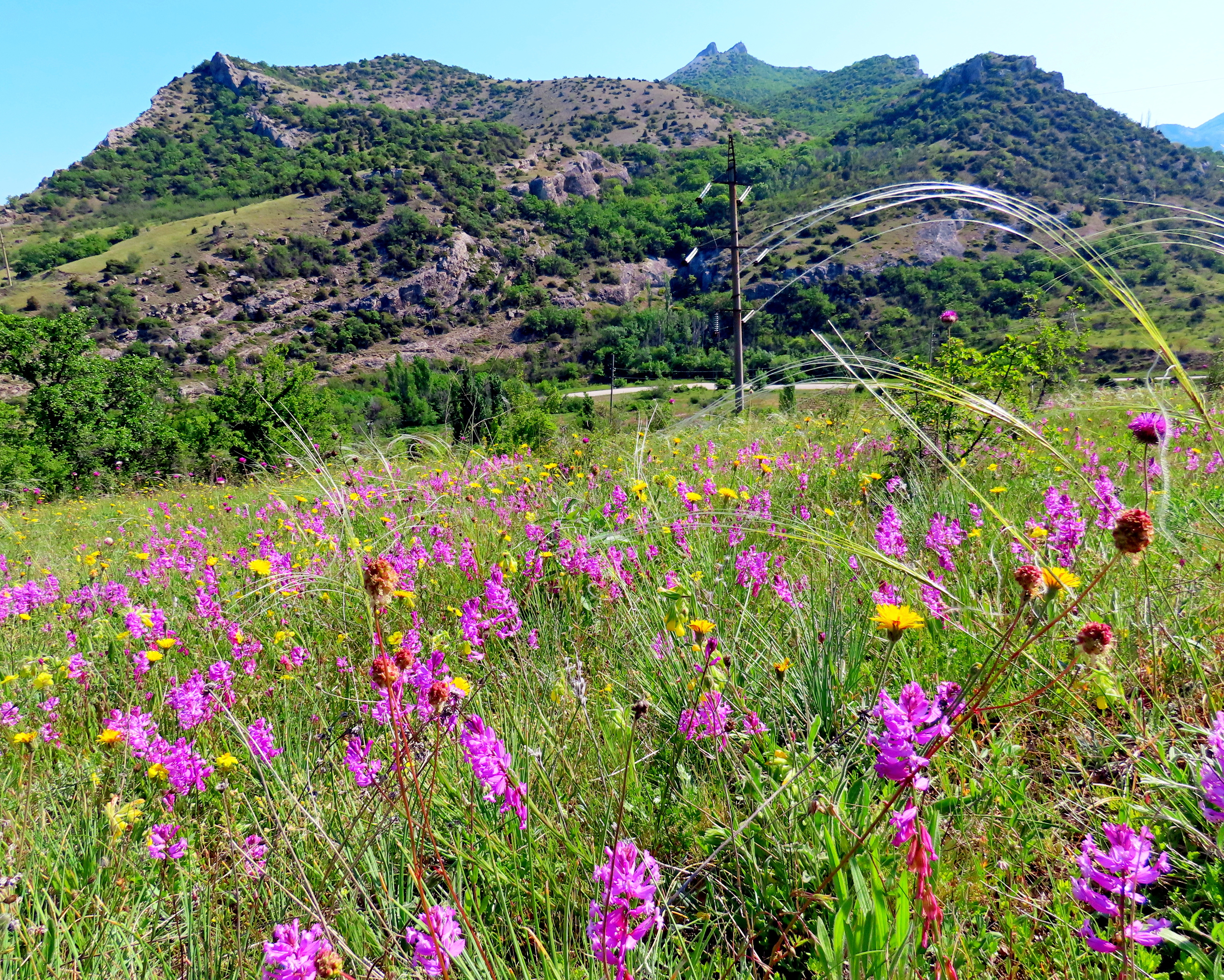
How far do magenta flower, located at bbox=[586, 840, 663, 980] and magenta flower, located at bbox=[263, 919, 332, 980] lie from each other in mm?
327

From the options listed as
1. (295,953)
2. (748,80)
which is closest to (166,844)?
(295,953)

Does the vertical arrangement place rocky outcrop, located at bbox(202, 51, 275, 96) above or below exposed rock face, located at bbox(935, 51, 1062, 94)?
above

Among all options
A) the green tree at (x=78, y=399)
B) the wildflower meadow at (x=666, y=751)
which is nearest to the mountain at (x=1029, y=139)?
the green tree at (x=78, y=399)

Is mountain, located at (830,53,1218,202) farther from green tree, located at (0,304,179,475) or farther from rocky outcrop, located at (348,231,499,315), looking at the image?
green tree, located at (0,304,179,475)

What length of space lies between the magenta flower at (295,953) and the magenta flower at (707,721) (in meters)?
0.72

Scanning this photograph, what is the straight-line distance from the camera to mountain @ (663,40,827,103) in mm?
162750

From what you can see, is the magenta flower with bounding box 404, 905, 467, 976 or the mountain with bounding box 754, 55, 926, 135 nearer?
the magenta flower with bounding box 404, 905, 467, 976

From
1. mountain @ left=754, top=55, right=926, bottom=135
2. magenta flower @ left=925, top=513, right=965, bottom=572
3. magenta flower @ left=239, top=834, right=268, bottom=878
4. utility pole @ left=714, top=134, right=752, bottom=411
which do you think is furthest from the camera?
mountain @ left=754, top=55, right=926, bottom=135

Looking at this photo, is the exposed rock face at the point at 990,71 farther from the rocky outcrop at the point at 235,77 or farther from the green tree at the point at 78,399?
the rocky outcrop at the point at 235,77

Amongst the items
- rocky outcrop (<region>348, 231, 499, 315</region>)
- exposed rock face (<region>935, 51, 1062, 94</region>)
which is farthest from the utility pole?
exposed rock face (<region>935, 51, 1062, 94</region>)

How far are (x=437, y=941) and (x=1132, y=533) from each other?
40.8 inches

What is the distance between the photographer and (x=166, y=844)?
1302 mm

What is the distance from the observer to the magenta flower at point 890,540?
1.96 meters

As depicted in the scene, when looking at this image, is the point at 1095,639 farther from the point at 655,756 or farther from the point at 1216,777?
the point at 655,756
